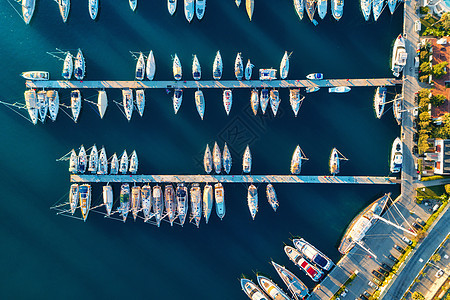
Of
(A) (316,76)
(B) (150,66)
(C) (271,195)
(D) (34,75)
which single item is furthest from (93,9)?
(C) (271,195)

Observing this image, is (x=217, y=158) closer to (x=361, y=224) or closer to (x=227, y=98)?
(x=227, y=98)

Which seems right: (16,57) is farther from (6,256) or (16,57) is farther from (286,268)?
(286,268)

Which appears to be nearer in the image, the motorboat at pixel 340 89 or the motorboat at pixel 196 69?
the motorboat at pixel 340 89

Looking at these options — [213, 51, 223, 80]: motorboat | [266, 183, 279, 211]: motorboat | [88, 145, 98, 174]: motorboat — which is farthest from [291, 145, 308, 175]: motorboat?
[88, 145, 98, 174]: motorboat

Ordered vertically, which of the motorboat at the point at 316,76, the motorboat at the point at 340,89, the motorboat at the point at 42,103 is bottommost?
the motorboat at the point at 42,103

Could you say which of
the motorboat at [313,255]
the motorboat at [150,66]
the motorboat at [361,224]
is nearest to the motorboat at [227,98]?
the motorboat at [150,66]

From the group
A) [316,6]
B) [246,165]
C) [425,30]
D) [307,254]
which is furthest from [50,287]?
[425,30]

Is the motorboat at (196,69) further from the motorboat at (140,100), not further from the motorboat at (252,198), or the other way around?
the motorboat at (252,198)
